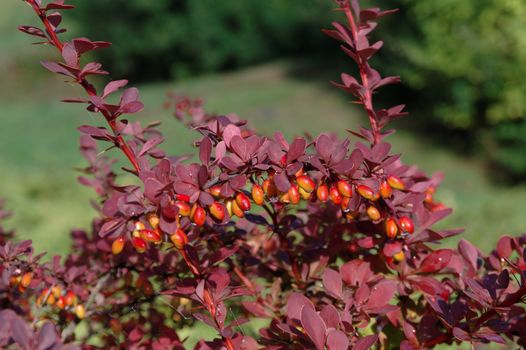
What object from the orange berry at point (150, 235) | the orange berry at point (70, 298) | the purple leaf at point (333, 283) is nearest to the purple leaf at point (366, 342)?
the purple leaf at point (333, 283)

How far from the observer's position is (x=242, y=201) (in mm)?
996

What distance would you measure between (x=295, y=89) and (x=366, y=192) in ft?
40.9

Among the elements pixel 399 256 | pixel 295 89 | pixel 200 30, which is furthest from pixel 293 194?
pixel 200 30

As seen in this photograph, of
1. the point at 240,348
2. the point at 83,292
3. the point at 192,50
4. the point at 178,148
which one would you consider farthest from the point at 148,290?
the point at 192,50

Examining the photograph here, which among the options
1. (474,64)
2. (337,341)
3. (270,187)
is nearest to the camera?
(337,341)

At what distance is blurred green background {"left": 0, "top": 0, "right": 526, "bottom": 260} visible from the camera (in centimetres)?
602

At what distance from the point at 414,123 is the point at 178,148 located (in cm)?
376

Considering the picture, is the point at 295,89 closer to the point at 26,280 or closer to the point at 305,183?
the point at 26,280

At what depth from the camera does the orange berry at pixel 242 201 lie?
0.99m

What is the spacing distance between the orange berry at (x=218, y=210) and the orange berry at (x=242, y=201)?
3 cm

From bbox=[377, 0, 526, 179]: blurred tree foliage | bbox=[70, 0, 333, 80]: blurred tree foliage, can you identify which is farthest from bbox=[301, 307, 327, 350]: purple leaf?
bbox=[70, 0, 333, 80]: blurred tree foliage

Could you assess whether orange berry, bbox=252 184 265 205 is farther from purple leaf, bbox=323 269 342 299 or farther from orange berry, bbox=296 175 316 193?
purple leaf, bbox=323 269 342 299

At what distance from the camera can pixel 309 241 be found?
4.46 feet

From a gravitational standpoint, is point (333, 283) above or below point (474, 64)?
above
